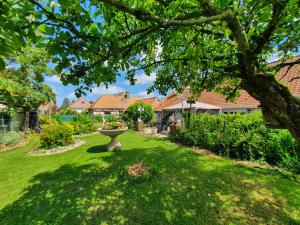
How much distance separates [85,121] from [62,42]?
2267cm

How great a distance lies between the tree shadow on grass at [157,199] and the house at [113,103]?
45.6 m

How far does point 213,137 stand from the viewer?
33.1 feet

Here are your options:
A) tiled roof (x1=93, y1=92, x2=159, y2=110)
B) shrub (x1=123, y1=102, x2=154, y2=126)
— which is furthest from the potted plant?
tiled roof (x1=93, y1=92, x2=159, y2=110)

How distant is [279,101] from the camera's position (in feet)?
6.91

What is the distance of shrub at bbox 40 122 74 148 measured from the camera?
483 inches

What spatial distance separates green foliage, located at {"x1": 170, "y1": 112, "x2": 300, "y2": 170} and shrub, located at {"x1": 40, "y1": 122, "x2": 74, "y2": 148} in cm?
860

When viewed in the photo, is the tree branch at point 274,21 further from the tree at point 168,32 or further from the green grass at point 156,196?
the green grass at point 156,196

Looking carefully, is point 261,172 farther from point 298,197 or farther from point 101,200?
point 101,200

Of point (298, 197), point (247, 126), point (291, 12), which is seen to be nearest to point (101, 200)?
point (298, 197)

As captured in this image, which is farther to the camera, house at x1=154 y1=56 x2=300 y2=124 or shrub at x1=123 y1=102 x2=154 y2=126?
shrub at x1=123 y1=102 x2=154 y2=126

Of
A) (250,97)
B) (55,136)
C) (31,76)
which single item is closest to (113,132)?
(55,136)

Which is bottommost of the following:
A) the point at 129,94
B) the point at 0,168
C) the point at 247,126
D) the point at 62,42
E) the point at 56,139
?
the point at 0,168

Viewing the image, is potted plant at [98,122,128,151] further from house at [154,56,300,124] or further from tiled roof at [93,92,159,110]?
tiled roof at [93,92,159,110]

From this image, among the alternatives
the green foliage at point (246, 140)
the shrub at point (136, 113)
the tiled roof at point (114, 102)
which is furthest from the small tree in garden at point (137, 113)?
the tiled roof at point (114, 102)
